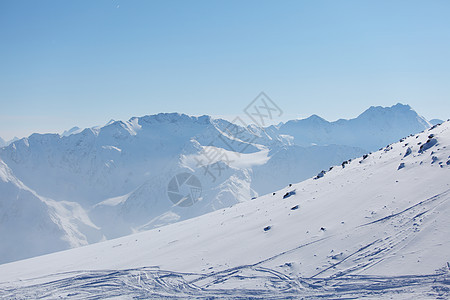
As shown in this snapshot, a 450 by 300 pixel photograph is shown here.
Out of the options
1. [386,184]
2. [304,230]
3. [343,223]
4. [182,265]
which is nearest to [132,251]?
[182,265]

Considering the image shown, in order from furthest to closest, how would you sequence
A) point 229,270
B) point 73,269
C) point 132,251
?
point 132,251, point 73,269, point 229,270

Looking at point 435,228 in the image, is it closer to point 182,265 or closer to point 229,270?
point 229,270

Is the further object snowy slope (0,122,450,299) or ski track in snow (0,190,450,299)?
snowy slope (0,122,450,299)

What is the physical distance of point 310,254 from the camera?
48.6 ft

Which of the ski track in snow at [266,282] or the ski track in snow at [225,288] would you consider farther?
the ski track in snow at [266,282]

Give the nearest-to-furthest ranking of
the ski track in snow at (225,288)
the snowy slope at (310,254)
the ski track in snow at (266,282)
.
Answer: the ski track in snow at (225,288) → the ski track in snow at (266,282) → the snowy slope at (310,254)

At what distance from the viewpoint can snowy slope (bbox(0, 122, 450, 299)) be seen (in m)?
12.3

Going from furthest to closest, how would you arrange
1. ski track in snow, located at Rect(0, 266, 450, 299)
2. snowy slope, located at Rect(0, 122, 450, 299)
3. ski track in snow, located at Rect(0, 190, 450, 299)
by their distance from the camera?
snowy slope, located at Rect(0, 122, 450, 299)
ski track in snow, located at Rect(0, 190, 450, 299)
ski track in snow, located at Rect(0, 266, 450, 299)

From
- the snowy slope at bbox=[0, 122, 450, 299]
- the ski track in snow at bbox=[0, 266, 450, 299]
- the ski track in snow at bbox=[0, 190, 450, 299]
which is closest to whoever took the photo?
the ski track in snow at bbox=[0, 266, 450, 299]

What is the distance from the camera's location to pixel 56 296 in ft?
50.9

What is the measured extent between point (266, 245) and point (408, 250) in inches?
268

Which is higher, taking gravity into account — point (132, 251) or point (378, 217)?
point (132, 251)

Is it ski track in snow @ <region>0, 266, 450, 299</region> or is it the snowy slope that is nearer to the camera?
ski track in snow @ <region>0, 266, 450, 299</region>

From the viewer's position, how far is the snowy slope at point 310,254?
40.3ft
